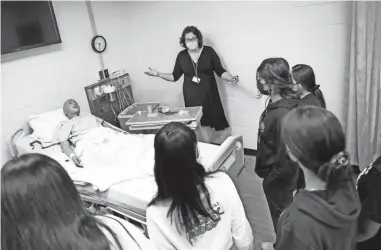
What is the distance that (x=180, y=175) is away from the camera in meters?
1.11

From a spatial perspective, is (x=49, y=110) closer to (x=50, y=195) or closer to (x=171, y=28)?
(x=171, y=28)

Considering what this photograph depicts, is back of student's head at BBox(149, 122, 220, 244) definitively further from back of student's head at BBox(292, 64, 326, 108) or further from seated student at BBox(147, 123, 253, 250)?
back of student's head at BBox(292, 64, 326, 108)

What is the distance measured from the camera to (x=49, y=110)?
286 centimetres

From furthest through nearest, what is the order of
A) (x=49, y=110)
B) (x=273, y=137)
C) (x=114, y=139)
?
1. (x=49, y=110)
2. (x=114, y=139)
3. (x=273, y=137)

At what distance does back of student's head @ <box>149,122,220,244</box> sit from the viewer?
1.08 m

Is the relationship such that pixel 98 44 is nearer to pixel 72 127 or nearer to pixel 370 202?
pixel 72 127

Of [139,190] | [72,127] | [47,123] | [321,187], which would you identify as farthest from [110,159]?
[321,187]

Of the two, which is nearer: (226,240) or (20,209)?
(20,209)

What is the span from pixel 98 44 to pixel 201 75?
122 cm

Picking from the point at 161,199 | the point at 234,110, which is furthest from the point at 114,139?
the point at 234,110

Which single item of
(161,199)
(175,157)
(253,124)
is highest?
(175,157)

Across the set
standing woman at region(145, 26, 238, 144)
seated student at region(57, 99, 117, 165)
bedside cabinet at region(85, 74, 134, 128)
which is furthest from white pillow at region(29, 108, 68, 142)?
standing woman at region(145, 26, 238, 144)

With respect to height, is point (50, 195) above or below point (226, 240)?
above

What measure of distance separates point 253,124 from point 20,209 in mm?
2730
